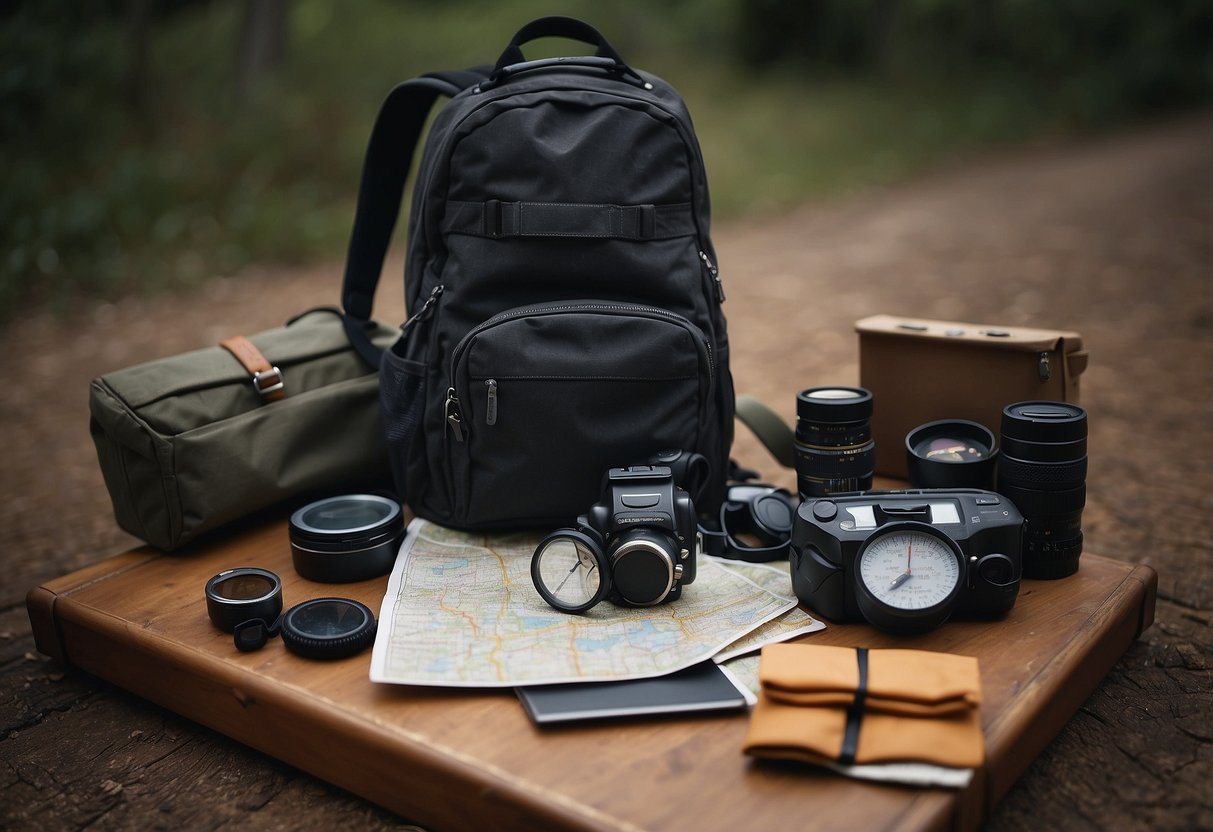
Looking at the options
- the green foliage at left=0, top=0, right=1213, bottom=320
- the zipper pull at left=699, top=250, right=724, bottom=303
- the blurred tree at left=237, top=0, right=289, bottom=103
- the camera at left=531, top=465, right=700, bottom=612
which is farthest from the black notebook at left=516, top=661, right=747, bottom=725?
the blurred tree at left=237, top=0, right=289, bottom=103

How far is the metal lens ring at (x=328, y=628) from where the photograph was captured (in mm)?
1998

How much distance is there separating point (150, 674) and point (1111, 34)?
1486 cm

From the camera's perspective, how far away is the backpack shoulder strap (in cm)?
277

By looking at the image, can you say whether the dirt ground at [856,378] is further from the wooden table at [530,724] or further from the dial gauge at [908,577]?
the dial gauge at [908,577]

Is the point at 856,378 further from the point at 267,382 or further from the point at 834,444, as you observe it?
the point at 267,382

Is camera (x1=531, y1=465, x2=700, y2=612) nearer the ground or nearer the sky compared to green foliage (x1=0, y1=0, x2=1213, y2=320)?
nearer the ground

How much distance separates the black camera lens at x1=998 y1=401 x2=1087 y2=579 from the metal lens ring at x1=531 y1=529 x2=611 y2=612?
0.90m

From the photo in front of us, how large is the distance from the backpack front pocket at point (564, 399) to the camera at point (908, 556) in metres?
0.44

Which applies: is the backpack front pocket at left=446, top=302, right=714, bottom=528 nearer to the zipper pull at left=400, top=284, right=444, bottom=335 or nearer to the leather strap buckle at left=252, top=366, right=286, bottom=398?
the zipper pull at left=400, top=284, right=444, bottom=335

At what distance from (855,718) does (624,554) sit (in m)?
0.58

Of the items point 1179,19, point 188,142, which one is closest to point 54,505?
point 188,142

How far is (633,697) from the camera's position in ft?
6.08

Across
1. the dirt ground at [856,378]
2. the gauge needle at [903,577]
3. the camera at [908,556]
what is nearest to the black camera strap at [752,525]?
the camera at [908,556]

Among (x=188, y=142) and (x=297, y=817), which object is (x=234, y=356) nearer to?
(x=297, y=817)
